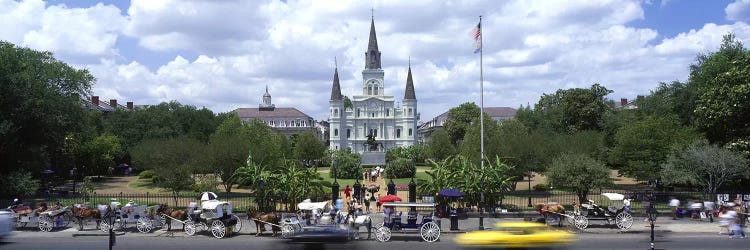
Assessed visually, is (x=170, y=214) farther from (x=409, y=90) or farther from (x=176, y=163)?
(x=409, y=90)

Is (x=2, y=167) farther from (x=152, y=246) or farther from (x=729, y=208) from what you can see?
(x=729, y=208)

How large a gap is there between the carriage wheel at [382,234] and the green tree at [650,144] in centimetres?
2416

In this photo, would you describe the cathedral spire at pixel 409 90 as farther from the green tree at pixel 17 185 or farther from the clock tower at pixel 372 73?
the green tree at pixel 17 185

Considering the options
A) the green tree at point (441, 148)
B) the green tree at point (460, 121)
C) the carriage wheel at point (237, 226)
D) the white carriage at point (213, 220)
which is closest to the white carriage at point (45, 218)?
the white carriage at point (213, 220)

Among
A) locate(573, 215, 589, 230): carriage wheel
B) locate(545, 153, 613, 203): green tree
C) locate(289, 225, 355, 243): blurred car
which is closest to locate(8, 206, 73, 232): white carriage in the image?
locate(289, 225, 355, 243): blurred car

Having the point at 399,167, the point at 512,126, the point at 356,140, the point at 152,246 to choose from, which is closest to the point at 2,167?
the point at 152,246

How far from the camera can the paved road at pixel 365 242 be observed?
20016 millimetres

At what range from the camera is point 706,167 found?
3212 cm

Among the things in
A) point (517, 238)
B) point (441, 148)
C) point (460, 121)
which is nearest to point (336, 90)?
point (460, 121)

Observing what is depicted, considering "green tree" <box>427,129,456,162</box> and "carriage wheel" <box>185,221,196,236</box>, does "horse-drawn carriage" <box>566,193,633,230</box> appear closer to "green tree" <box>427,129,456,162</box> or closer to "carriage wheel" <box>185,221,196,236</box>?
"carriage wheel" <box>185,221,196,236</box>

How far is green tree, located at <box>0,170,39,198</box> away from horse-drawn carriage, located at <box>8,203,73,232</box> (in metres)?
9.72

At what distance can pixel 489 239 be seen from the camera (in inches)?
566

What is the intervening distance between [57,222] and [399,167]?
4021cm

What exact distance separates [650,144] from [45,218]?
3446 cm
